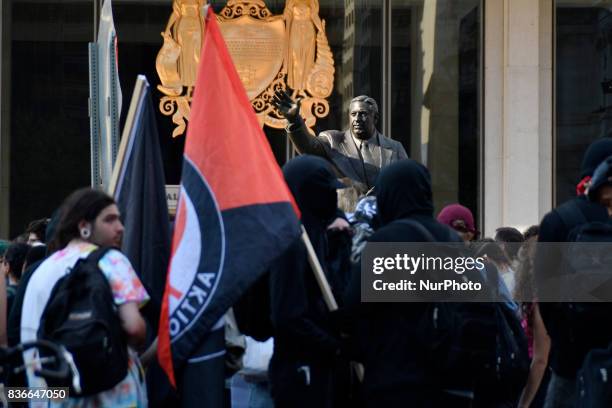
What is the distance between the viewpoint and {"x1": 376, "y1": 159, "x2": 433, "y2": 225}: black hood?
625 centimetres

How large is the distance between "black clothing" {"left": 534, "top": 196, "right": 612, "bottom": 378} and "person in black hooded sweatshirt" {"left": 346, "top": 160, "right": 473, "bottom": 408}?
1.64ft

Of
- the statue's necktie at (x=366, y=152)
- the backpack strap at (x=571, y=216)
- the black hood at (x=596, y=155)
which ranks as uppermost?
the statue's necktie at (x=366, y=152)

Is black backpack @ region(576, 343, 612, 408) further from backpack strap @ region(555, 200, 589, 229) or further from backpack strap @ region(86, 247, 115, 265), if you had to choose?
backpack strap @ region(86, 247, 115, 265)

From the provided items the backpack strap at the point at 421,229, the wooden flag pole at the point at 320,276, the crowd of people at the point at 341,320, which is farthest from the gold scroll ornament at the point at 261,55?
the backpack strap at the point at 421,229

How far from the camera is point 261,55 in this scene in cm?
1644

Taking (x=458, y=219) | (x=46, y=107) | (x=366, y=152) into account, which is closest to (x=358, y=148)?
(x=366, y=152)

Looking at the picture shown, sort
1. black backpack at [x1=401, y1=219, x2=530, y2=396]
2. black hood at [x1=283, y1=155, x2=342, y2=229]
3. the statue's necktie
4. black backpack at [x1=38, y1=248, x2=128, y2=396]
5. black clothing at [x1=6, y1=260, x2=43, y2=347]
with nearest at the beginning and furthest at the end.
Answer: black backpack at [x1=38, y1=248, x2=128, y2=396] < black backpack at [x1=401, y1=219, x2=530, y2=396] < black clothing at [x1=6, y1=260, x2=43, y2=347] < black hood at [x1=283, y1=155, x2=342, y2=229] < the statue's necktie

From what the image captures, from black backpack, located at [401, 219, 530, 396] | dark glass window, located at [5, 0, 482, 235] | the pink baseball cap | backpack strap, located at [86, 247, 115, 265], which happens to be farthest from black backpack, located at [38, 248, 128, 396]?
dark glass window, located at [5, 0, 482, 235]

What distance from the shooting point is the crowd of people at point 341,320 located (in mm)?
5746

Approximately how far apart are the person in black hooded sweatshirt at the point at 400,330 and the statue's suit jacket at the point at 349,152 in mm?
3437

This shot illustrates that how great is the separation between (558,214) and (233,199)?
149 cm

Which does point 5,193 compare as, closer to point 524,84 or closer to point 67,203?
point 524,84

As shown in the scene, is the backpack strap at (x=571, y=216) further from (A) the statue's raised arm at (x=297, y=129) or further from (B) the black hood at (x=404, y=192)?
(A) the statue's raised arm at (x=297, y=129)

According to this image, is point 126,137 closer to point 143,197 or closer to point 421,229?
point 143,197
